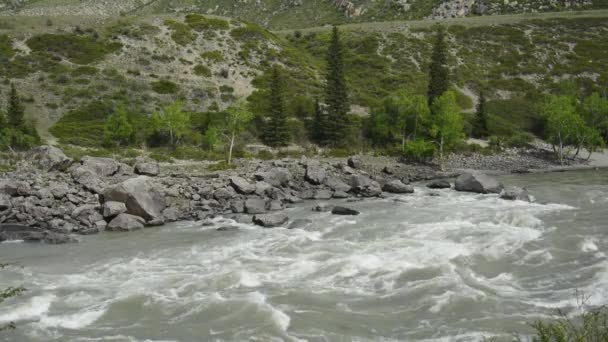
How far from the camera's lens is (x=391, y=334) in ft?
49.6

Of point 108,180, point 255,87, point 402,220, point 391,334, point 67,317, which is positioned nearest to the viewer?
point 391,334

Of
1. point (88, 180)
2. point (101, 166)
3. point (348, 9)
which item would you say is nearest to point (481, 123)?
point (101, 166)

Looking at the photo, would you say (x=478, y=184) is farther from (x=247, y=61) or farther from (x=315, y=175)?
(x=247, y=61)

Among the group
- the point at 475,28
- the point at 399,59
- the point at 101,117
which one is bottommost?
the point at 101,117

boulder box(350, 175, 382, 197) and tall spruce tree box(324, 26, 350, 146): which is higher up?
tall spruce tree box(324, 26, 350, 146)

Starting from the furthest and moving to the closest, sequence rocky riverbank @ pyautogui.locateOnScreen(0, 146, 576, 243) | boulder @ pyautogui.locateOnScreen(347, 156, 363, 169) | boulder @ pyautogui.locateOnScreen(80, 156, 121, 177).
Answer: boulder @ pyautogui.locateOnScreen(347, 156, 363, 169) → boulder @ pyautogui.locateOnScreen(80, 156, 121, 177) → rocky riverbank @ pyautogui.locateOnScreen(0, 146, 576, 243)

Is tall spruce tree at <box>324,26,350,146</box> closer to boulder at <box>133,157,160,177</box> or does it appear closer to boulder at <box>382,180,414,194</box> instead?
boulder at <box>382,180,414,194</box>

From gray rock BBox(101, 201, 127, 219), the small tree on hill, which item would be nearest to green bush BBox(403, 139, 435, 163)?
the small tree on hill

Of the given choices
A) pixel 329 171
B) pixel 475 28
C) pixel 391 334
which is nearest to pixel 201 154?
pixel 329 171

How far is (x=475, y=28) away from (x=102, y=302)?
114 meters

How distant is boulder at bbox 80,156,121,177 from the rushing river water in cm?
1214

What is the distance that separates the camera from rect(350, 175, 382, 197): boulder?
3975 centimetres

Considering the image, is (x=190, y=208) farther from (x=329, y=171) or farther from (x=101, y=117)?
(x=101, y=117)

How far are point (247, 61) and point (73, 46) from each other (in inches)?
1140
